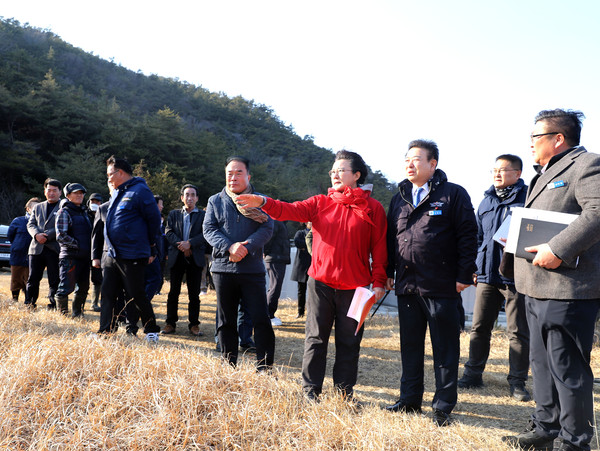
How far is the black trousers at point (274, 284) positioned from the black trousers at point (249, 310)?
2.69m

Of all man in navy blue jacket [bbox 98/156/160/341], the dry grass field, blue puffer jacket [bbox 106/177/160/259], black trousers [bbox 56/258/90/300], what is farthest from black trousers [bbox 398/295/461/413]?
black trousers [bbox 56/258/90/300]

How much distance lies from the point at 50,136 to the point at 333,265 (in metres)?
28.4

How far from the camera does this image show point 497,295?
179 inches

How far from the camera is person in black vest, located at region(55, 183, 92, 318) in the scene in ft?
21.2

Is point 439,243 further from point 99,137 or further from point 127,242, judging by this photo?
point 99,137

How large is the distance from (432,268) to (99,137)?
28031 mm

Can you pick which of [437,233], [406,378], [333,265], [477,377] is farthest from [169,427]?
[477,377]

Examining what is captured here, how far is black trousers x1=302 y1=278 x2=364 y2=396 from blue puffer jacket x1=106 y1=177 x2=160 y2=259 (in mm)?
2285

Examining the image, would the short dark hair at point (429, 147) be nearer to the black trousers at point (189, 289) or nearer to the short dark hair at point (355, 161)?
the short dark hair at point (355, 161)

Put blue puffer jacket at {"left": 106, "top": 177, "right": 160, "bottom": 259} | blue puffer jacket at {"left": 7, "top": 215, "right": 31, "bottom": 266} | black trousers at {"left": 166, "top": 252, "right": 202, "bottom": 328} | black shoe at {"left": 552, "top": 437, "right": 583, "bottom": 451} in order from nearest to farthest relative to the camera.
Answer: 1. black shoe at {"left": 552, "top": 437, "right": 583, "bottom": 451}
2. blue puffer jacket at {"left": 106, "top": 177, "right": 160, "bottom": 259}
3. black trousers at {"left": 166, "top": 252, "right": 202, "bottom": 328}
4. blue puffer jacket at {"left": 7, "top": 215, "right": 31, "bottom": 266}

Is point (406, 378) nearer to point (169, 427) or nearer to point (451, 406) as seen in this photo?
point (451, 406)

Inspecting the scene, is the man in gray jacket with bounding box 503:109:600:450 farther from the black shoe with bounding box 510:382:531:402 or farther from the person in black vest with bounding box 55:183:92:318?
the person in black vest with bounding box 55:183:92:318

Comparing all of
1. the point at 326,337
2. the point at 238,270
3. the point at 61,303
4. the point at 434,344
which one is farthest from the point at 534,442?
the point at 61,303

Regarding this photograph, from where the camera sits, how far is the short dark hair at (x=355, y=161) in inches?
149
